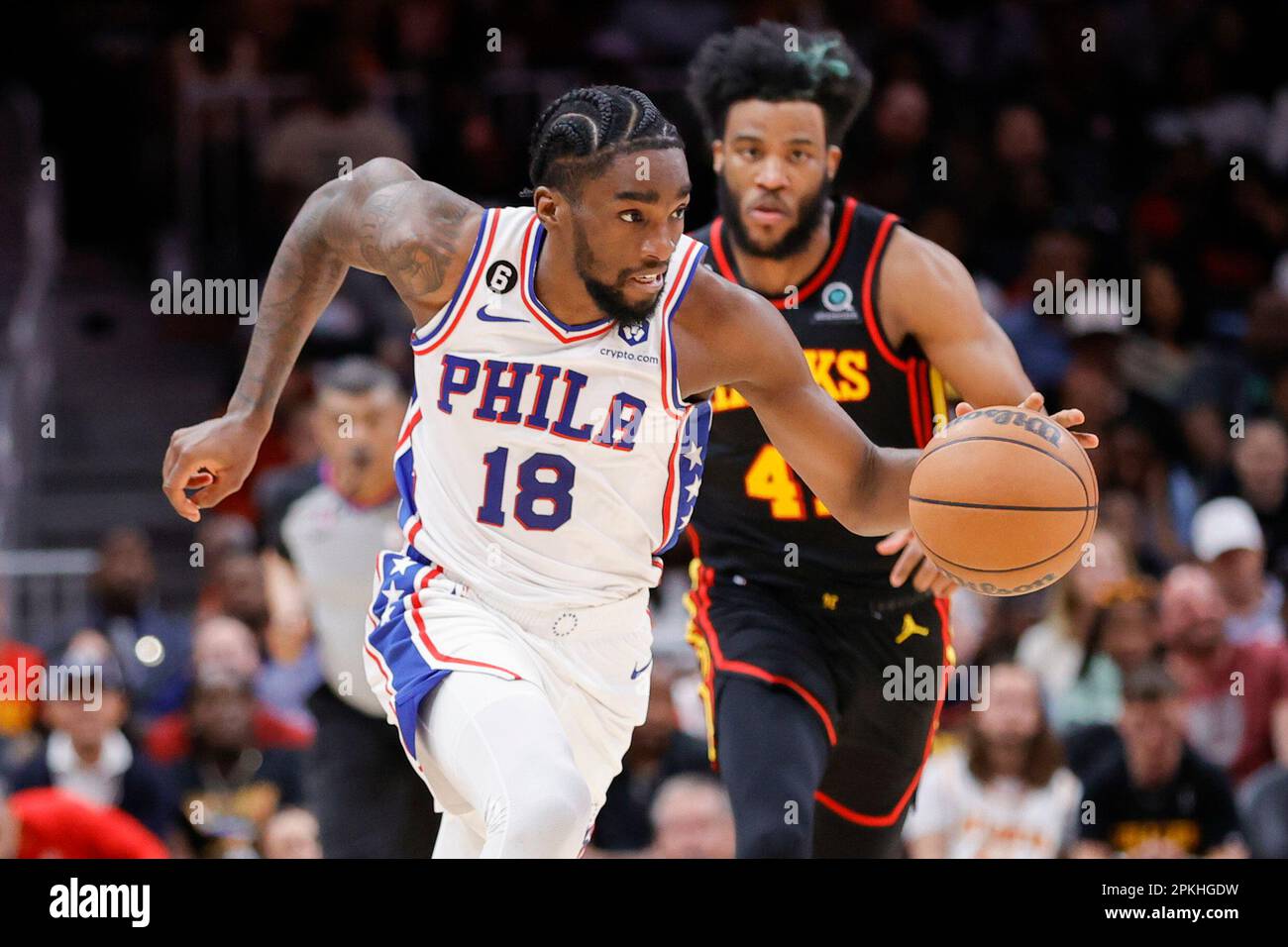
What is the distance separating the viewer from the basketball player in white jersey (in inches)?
167

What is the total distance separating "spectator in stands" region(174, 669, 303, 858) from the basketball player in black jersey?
269cm

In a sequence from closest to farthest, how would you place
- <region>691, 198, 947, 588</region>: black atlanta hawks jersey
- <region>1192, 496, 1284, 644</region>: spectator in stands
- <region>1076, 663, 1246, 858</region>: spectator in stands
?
<region>691, 198, 947, 588</region>: black atlanta hawks jersey < <region>1076, 663, 1246, 858</region>: spectator in stands < <region>1192, 496, 1284, 644</region>: spectator in stands

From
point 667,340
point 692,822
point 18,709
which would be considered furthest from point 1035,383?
point 667,340

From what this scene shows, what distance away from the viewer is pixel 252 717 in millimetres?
Answer: 7672

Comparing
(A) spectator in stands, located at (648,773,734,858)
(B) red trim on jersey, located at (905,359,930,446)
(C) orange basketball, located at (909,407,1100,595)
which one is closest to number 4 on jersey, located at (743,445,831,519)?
(B) red trim on jersey, located at (905,359,930,446)

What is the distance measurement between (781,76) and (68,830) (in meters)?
3.54

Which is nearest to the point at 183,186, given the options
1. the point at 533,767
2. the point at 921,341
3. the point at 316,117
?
the point at 316,117

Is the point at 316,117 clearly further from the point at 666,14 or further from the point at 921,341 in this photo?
the point at 921,341

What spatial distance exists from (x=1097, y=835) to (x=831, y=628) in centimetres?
239

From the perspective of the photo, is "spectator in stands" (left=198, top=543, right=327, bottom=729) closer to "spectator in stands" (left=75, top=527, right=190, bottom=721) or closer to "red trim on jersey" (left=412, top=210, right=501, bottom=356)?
"spectator in stands" (left=75, top=527, right=190, bottom=721)

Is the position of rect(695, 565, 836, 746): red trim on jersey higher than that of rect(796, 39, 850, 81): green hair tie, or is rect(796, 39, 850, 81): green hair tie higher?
rect(796, 39, 850, 81): green hair tie

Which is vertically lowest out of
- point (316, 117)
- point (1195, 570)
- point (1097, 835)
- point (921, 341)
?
point (1097, 835)

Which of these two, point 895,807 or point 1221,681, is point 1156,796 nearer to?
point 1221,681

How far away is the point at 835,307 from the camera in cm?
533
